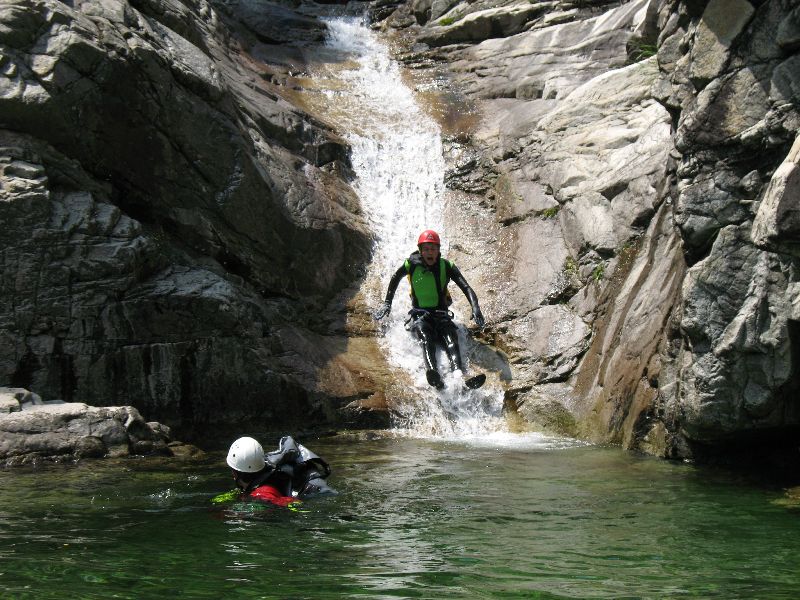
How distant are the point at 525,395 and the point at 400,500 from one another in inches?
196

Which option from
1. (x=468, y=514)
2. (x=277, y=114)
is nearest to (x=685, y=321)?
(x=468, y=514)

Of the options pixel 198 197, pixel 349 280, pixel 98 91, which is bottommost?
pixel 349 280

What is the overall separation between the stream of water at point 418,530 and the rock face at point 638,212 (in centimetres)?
89

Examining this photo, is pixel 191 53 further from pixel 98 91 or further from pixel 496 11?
pixel 496 11

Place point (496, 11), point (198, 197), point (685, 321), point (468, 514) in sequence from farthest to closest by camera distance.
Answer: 1. point (496, 11)
2. point (198, 197)
3. point (685, 321)
4. point (468, 514)

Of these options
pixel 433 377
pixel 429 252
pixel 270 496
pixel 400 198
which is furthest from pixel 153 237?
pixel 270 496

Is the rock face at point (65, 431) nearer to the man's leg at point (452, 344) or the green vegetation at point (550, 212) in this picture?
the man's leg at point (452, 344)

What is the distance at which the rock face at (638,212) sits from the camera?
7051mm

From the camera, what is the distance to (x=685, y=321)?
755 cm

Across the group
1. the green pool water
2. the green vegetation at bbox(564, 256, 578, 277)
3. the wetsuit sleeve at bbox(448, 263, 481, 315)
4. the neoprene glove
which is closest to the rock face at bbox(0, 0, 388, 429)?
the neoprene glove

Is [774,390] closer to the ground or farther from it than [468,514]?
farther from it

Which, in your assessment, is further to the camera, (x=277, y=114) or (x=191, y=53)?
(x=277, y=114)

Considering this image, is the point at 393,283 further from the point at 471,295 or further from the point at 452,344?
the point at 452,344

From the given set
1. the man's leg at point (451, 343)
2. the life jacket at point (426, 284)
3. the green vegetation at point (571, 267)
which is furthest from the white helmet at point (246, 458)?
the green vegetation at point (571, 267)
